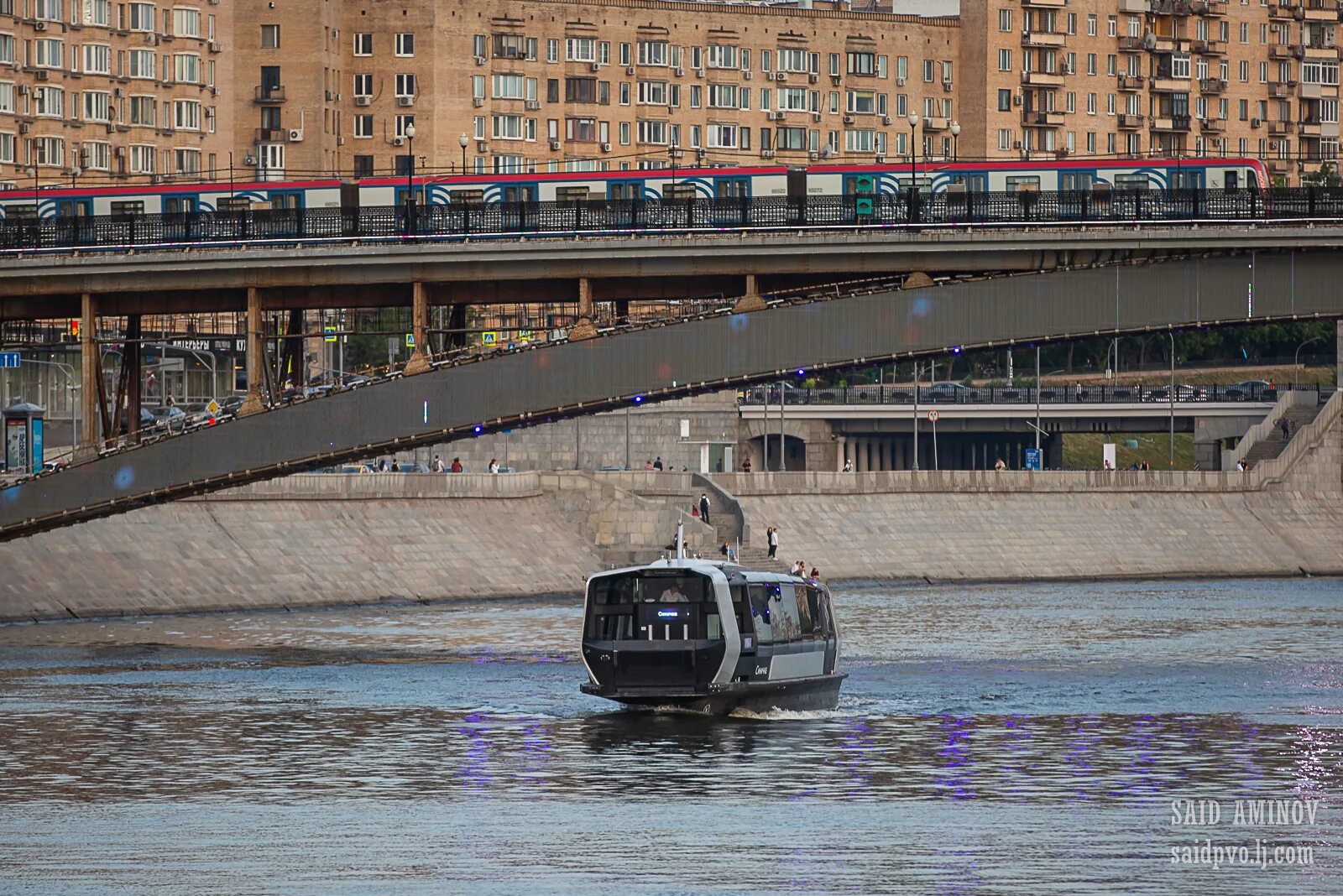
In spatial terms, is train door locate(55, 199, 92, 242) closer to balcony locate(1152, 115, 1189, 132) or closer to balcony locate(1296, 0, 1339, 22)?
balcony locate(1152, 115, 1189, 132)

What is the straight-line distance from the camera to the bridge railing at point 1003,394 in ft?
517

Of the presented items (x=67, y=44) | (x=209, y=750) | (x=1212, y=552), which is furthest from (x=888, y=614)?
(x=67, y=44)

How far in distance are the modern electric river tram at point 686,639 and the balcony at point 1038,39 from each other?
131 meters

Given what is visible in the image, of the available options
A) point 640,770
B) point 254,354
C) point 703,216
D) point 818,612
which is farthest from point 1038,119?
point 640,770

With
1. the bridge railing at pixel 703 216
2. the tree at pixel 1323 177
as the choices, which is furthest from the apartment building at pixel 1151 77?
the bridge railing at pixel 703 216

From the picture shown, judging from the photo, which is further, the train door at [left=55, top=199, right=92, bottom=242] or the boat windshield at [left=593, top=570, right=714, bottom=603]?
the train door at [left=55, top=199, right=92, bottom=242]

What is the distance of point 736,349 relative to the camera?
82875 mm

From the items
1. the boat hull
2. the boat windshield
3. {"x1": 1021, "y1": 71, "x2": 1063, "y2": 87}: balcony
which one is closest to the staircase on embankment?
{"x1": 1021, "y1": 71, "x2": 1063, "y2": 87}: balcony

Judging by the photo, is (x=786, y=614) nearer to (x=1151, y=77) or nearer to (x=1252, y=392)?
(x=1252, y=392)

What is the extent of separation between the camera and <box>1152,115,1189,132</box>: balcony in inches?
7579

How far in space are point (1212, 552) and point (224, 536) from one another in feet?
166

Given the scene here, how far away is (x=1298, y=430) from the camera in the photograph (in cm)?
14138

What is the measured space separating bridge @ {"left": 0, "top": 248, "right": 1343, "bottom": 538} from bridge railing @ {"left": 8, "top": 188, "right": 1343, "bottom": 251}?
187 cm

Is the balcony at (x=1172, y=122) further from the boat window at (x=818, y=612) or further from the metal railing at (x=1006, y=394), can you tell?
the boat window at (x=818, y=612)
